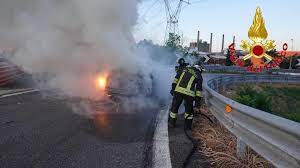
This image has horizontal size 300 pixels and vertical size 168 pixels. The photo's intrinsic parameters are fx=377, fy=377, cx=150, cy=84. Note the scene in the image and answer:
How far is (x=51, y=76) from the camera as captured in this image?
15531mm

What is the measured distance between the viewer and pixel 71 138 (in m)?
6.56

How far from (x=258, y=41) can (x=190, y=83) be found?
3463 cm

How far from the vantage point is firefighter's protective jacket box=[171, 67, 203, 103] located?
7.96 metres

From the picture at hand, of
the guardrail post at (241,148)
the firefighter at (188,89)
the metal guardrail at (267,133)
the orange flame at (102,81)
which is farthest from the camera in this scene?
the orange flame at (102,81)

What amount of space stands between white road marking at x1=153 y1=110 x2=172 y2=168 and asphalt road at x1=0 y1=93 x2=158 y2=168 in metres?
0.11

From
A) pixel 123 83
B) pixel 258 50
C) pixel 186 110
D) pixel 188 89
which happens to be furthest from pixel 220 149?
pixel 258 50

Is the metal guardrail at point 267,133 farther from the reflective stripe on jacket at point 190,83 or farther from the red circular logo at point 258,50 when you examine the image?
A: the red circular logo at point 258,50

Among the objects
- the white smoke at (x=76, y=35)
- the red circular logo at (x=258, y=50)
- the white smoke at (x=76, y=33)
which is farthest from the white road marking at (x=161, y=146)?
the red circular logo at (x=258, y=50)

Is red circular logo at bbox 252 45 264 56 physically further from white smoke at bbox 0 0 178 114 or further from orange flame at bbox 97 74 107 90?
orange flame at bbox 97 74 107 90

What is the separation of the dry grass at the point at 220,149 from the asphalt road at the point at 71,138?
905 millimetres

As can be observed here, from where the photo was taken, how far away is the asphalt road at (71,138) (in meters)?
5.20

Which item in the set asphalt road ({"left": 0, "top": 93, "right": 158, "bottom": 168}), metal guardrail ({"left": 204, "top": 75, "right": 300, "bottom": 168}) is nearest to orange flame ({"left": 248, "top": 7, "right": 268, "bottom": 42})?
asphalt road ({"left": 0, "top": 93, "right": 158, "bottom": 168})

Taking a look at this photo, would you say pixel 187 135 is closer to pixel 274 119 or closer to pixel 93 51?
pixel 274 119

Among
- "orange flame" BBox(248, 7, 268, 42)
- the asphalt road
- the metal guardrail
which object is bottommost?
the asphalt road
